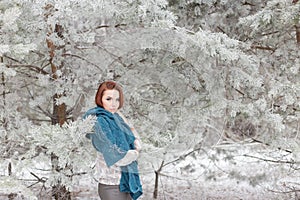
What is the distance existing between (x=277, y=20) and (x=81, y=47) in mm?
1491

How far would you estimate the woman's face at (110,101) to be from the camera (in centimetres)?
232

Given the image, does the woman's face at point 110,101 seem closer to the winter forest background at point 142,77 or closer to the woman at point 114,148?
the woman at point 114,148

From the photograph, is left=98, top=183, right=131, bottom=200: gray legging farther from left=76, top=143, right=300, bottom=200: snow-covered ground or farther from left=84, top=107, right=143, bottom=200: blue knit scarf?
left=76, top=143, right=300, bottom=200: snow-covered ground

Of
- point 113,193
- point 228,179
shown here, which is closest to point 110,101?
point 113,193

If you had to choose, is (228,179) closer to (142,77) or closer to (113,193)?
(142,77)

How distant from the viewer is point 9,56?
3334 millimetres

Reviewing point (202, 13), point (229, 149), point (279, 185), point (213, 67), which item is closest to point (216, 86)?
point (213, 67)

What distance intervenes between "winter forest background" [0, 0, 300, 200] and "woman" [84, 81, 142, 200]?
9 cm

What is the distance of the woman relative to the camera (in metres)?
2.18

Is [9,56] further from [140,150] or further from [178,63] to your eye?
[140,150]

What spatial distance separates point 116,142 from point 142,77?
0.91 meters

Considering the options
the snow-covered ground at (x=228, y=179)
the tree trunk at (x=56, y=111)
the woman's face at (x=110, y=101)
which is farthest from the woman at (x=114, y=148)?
the snow-covered ground at (x=228, y=179)

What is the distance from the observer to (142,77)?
2992 millimetres

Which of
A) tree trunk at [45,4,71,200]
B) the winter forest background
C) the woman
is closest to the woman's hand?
the woman
